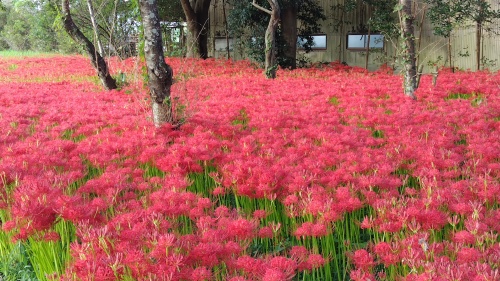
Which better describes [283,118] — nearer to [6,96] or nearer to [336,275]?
[336,275]

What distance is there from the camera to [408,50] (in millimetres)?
8859

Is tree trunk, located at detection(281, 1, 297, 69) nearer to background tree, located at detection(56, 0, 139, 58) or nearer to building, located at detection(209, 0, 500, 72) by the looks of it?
building, located at detection(209, 0, 500, 72)

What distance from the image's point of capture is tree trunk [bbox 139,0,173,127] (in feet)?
20.1

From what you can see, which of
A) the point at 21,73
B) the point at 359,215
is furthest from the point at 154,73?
the point at 21,73

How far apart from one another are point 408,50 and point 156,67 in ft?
16.6

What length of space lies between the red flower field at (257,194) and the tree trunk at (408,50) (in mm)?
742

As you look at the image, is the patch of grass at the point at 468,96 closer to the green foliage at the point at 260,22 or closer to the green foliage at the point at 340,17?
the green foliage at the point at 260,22

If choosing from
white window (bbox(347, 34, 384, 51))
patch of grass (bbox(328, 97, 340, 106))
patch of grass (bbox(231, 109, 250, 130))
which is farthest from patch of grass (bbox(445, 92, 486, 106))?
white window (bbox(347, 34, 384, 51))

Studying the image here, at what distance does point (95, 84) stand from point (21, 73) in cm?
534

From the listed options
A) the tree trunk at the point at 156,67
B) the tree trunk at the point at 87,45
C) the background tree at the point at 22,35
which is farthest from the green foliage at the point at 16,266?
the background tree at the point at 22,35

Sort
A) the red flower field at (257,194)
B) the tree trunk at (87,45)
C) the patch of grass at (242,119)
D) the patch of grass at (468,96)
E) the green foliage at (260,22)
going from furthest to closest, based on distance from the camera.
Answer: the green foliage at (260,22) < the tree trunk at (87,45) < the patch of grass at (468,96) < the patch of grass at (242,119) < the red flower field at (257,194)

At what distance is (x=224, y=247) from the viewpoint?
2516mm

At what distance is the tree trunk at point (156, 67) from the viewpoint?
20.1 feet

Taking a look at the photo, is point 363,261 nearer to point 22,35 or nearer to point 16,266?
point 16,266
